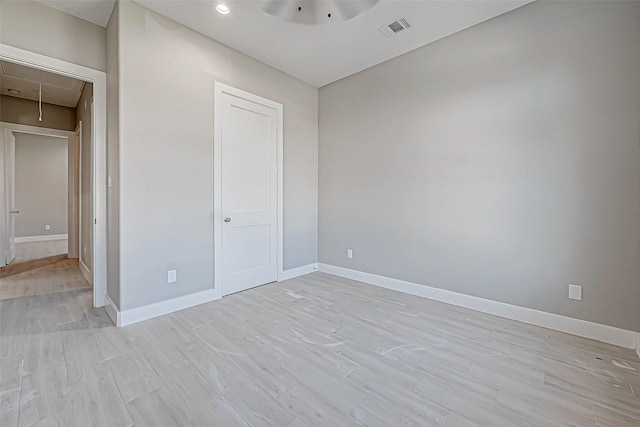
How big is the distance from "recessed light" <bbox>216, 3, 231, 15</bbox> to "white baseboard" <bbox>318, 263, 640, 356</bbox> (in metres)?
3.42

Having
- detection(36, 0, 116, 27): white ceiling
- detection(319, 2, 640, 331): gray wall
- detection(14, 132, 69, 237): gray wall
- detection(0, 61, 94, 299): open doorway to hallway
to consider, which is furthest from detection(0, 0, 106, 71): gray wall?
detection(14, 132, 69, 237): gray wall

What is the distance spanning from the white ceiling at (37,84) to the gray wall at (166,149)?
1677 mm

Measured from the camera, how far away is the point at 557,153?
241 cm

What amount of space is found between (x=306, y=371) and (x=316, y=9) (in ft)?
10.1

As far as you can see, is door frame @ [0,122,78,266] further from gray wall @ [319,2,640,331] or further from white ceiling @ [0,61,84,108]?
gray wall @ [319,2,640,331]

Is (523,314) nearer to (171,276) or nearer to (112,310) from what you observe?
(171,276)

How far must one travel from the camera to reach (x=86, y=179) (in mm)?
4074

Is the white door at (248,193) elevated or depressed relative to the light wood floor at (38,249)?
elevated

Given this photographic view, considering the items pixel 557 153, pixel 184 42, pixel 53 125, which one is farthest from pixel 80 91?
pixel 557 153

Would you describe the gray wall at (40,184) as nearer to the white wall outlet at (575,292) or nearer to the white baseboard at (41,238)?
the white baseboard at (41,238)

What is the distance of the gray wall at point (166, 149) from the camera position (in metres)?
2.51

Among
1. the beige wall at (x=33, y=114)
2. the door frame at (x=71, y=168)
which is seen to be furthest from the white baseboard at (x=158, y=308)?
the beige wall at (x=33, y=114)

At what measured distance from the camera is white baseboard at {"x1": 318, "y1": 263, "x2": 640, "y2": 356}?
218 cm

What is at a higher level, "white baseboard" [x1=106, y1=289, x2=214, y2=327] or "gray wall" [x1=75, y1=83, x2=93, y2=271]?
"gray wall" [x1=75, y1=83, x2=93, y2=271]
